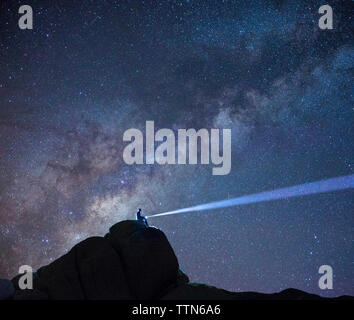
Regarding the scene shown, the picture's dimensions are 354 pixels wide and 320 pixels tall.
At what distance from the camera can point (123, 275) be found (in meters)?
9.91

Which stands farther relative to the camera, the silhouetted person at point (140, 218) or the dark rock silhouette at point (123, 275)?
the silhouetted person at point (140, 218)

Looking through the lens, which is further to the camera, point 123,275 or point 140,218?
point 140,218

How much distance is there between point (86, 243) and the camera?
34.8 ft

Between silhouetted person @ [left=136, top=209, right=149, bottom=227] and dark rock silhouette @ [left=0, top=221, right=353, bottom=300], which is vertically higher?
silhouetted person @ [left=136, top=209, right=149, bottom=227]

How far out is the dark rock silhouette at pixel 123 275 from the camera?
9.58m

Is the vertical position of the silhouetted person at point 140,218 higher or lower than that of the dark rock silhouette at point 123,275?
higher

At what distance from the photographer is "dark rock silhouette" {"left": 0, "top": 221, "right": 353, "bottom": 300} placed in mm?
9578

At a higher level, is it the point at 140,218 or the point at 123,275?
the point at 140,218
